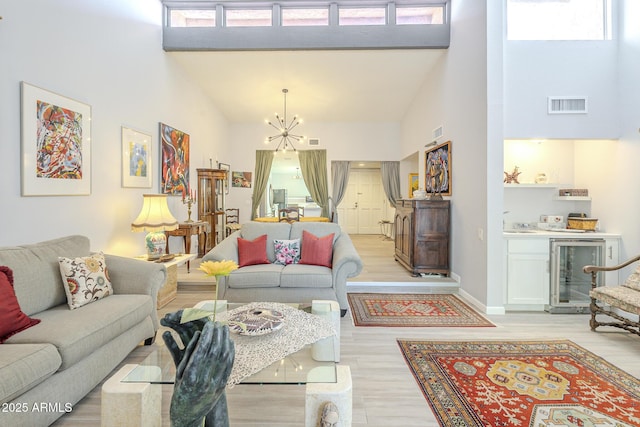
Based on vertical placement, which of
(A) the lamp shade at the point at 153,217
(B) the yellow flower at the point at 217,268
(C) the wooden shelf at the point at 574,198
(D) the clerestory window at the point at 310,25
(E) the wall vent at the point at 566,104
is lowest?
(B) the yellow flower at the point at 217,268

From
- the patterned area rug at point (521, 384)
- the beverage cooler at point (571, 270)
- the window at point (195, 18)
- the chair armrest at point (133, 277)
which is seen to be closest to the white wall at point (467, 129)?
the beverage cooler at point (571, 270)

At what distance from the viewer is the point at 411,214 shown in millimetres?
4934

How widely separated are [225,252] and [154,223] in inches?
36.3

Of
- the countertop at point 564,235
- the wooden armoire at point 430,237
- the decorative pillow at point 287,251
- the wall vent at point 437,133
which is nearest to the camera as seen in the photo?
the countertop at point 564,235

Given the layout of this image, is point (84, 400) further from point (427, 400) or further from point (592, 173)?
point (592, 173)

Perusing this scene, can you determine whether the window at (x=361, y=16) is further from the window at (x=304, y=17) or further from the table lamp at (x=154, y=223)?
the table lamp at (x=154, y=223)

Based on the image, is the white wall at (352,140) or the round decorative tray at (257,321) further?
the white wall at (352,140)

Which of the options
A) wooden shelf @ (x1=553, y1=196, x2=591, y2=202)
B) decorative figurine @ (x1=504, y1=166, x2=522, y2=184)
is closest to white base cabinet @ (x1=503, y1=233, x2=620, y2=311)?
wooden shelf @ (x1=553, y1=196, x2=591, y2=202)

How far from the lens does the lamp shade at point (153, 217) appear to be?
3617 millimetres

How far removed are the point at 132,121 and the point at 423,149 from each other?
4.90 m

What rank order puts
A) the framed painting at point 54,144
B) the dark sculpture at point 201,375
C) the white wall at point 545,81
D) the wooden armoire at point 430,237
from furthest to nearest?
the wooden armoire at point 430,237, the white wall at point 545,81, the framed painting at point 54,144, the dark sculpture at point 201,375

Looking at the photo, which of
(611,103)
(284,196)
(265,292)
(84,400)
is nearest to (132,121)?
(265,292)

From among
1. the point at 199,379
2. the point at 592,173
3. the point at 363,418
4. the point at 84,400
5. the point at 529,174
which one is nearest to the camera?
the point at 199,379

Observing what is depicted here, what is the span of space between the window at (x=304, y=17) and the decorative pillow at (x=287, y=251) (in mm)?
3614
